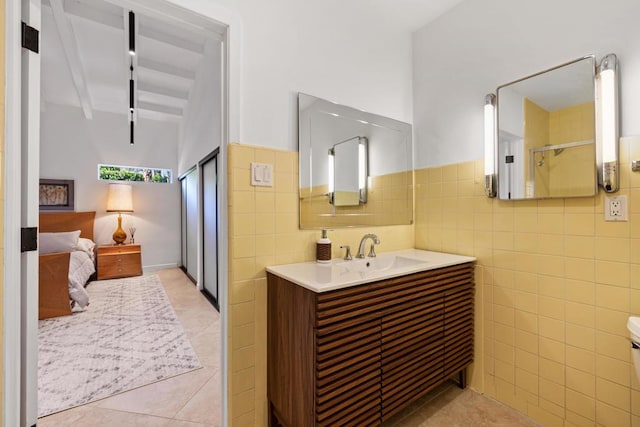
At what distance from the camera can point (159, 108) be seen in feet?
16.2

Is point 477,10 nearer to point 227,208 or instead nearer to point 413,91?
point 413,91

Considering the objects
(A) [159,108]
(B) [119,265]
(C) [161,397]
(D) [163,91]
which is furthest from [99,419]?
(A) [159,108]

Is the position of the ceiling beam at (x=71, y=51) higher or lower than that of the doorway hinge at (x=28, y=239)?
higher

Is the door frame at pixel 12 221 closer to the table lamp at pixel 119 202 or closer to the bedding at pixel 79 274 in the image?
the bedding at pixel 79 274

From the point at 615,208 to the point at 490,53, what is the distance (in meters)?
1.17

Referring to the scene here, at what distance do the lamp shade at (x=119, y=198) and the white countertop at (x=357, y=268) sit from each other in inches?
187

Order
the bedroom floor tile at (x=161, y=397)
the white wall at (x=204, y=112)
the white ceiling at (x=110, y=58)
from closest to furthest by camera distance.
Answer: the bedroom floor tile at (x=161, y=397), the white ceiling at (x=110, y=58), the white wall at (x=204, y=112)

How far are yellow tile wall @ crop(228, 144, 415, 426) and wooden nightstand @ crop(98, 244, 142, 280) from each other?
4.41 m

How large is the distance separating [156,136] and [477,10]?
18.4ft

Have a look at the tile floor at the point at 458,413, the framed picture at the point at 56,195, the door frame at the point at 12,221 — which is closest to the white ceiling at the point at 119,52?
the door frame at the point at 12,221

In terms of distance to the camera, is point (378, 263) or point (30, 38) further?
point (378, 263)

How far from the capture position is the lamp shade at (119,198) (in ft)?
16.2

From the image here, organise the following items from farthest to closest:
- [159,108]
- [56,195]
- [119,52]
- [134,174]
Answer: [134,174] < [159,108] < [56,195] < [119,52]

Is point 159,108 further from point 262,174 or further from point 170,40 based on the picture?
point 262,174
